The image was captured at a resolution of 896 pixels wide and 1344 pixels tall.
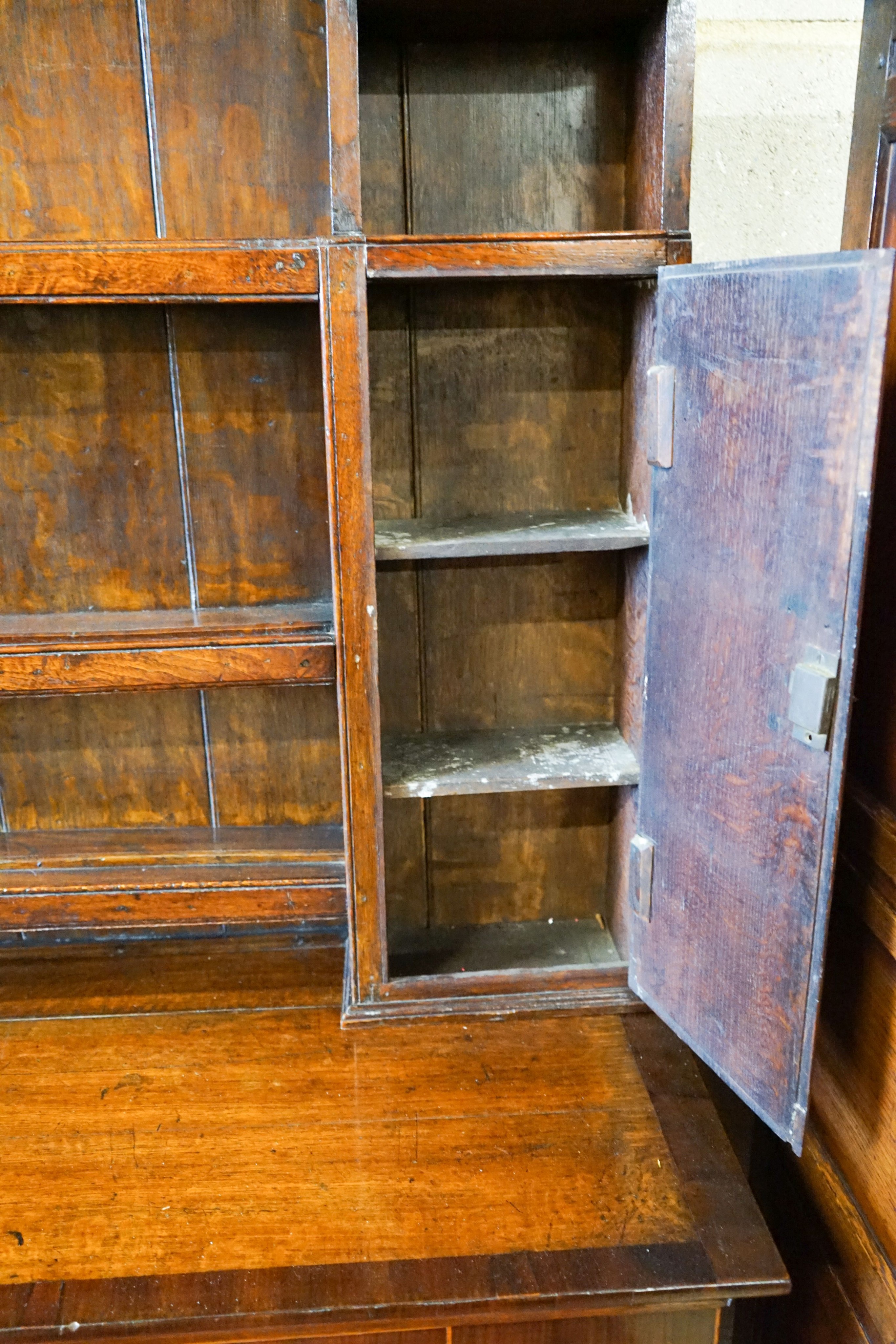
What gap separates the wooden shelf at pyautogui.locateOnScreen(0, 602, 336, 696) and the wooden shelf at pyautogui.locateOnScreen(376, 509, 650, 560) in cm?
17

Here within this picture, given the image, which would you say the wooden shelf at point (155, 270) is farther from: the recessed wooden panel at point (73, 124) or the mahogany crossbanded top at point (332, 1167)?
the mahogany crossbanded top at point (332, 1167)

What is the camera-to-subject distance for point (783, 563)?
3.50 feet

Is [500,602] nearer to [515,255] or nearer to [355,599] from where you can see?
[355,599]

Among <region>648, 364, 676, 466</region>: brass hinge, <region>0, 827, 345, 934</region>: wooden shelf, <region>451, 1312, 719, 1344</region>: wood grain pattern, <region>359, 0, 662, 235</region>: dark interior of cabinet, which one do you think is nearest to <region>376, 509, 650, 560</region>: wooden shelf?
<region>648, 364, 676, 466</region>: brass hinge

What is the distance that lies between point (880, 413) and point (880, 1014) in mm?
699

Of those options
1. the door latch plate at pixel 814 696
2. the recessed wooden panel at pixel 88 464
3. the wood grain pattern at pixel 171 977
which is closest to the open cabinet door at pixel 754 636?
the door latch plate at pixel 814 696

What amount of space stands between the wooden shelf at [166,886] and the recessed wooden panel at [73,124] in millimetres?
915

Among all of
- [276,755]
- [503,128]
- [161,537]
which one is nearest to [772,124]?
[503,128]

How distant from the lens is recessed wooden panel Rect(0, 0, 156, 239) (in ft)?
4.47

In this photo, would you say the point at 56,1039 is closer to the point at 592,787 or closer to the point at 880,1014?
the point at 592,787

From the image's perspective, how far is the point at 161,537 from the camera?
1.57 metres

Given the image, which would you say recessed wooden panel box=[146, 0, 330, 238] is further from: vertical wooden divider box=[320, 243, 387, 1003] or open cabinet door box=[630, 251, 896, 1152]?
open cabinet door box=[630, 251, 896, 1152]

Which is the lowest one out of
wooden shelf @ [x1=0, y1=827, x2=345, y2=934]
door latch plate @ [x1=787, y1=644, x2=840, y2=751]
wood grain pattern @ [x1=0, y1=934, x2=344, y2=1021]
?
wood grain pattern @ [x1=0, y1=934, x2=344, y2=1021]

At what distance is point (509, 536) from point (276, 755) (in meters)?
0.57
